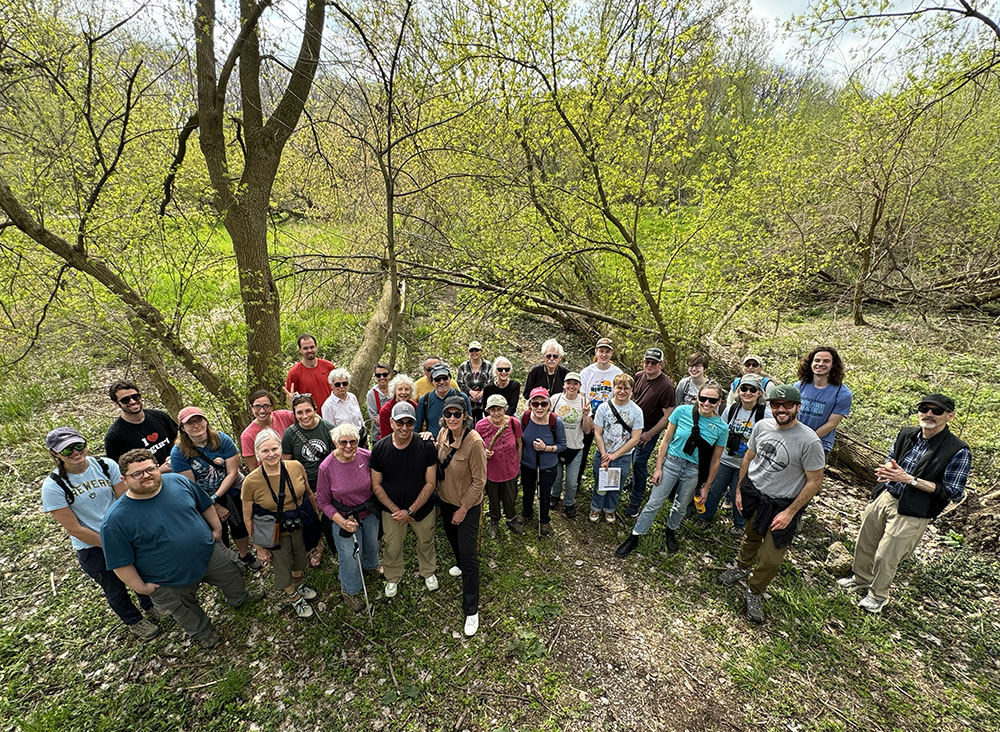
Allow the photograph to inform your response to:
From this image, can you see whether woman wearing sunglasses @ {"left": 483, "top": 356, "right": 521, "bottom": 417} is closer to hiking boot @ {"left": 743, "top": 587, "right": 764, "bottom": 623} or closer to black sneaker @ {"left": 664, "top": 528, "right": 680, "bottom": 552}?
black sneaker @ {"left": 664, "top": 528, "right": 680, "bottom": 552}

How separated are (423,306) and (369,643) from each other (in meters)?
10.1

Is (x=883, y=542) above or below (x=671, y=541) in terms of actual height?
above

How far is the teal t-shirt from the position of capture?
178 inches

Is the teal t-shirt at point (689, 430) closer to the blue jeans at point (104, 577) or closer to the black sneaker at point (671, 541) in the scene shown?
the black sneaker at point (671, 541)

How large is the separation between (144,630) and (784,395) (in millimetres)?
6453

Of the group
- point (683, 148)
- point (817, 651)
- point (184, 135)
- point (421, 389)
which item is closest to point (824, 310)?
Answer: point (683, 148)

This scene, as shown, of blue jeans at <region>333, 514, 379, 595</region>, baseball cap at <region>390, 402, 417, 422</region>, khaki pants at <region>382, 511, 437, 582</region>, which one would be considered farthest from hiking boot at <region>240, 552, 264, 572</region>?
baseball cap at <region>390, 402, 417, 422</region>

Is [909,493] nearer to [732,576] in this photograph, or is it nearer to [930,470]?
[930,470]

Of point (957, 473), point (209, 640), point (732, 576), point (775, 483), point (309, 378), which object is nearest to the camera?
→ point (957, 473)

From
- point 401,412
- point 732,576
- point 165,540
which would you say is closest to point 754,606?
point 732,576

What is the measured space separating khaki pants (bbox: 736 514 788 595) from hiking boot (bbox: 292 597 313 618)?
447 centimetres

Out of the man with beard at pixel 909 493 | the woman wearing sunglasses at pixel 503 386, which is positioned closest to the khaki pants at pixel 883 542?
the man with beard at pixel 909 493

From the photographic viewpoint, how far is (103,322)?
564 centimetres

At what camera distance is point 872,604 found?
13.9ft
